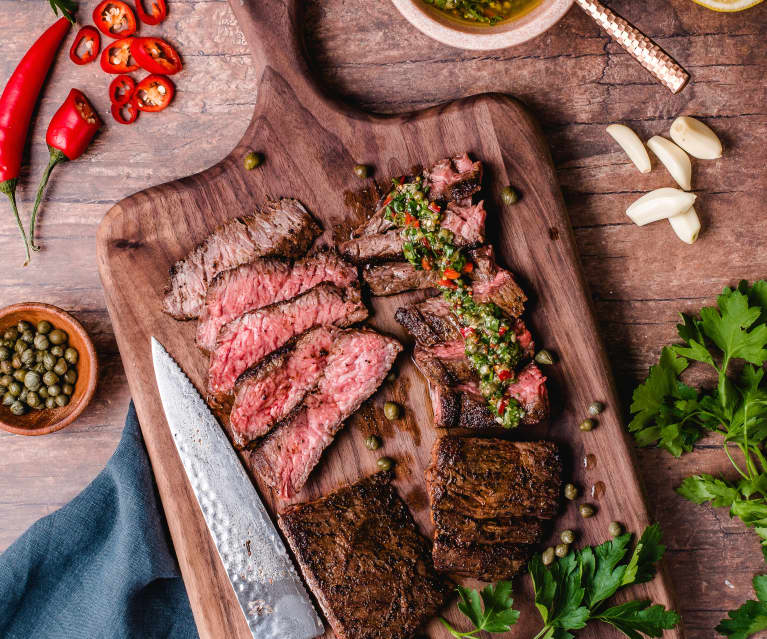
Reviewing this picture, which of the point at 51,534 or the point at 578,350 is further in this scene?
the point at 51,534

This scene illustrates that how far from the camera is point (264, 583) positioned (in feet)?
11.5

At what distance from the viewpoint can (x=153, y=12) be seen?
3752 mm

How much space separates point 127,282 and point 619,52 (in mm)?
3124

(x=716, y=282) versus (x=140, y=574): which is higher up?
(x=716, y=282)

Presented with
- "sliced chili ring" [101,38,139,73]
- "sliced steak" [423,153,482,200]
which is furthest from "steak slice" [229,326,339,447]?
"sliced chili ring" [101,38,139,73]

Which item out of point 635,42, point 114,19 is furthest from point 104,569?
point 635,42

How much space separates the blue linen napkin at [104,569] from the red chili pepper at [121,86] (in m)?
1.86

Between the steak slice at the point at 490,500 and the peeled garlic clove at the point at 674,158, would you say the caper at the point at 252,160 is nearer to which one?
the steak slice at the point at 490,500

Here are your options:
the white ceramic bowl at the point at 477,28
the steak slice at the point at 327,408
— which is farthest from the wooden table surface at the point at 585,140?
the steak slice at the point at 327,408

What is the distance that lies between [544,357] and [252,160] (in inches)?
76.8

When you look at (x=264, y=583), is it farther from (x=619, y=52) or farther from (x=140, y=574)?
(x=619, y=52)

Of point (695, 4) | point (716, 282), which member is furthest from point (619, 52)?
point (716, 282)

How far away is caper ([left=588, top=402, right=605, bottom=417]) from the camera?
348cm

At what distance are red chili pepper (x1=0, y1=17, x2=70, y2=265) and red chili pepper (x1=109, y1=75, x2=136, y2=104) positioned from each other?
403 millimetres
